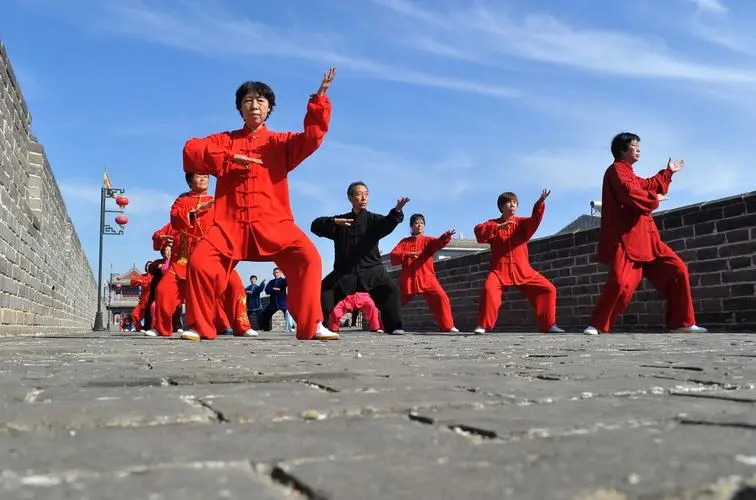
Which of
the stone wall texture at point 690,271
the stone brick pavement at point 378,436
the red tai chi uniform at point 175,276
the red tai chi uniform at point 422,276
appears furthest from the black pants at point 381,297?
the stone brick pavement at point 378,436

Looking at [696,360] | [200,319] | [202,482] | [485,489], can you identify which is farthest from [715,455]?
[200,319]

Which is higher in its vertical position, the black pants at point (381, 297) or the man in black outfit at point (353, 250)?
the man in black outfit at point (353, 250)

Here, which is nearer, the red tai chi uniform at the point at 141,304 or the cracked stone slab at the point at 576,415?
the cracked stone slab at the point at 576,415

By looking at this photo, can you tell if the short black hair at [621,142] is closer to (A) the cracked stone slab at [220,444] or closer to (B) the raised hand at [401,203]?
(B) the raised hand at [401,203]

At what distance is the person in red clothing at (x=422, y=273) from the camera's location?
1096cm

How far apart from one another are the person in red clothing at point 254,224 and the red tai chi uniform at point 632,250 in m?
3.11

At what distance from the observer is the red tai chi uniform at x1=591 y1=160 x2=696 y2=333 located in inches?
287

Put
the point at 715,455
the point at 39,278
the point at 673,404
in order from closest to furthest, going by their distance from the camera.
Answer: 1. the point at 715,455
2. the point at 673,404
3. the point at 39,278

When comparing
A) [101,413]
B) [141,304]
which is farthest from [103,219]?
[101,413]

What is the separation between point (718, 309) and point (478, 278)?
19.3ft

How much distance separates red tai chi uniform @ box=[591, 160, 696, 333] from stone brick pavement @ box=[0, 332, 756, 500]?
504cm

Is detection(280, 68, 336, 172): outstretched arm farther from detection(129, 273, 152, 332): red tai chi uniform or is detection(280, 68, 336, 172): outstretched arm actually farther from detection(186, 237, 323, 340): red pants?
detection(129, 273, 152, 332): red tai chi uniform

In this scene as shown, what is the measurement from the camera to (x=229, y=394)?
1.88 metres

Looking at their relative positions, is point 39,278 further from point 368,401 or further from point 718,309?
point 368,401
